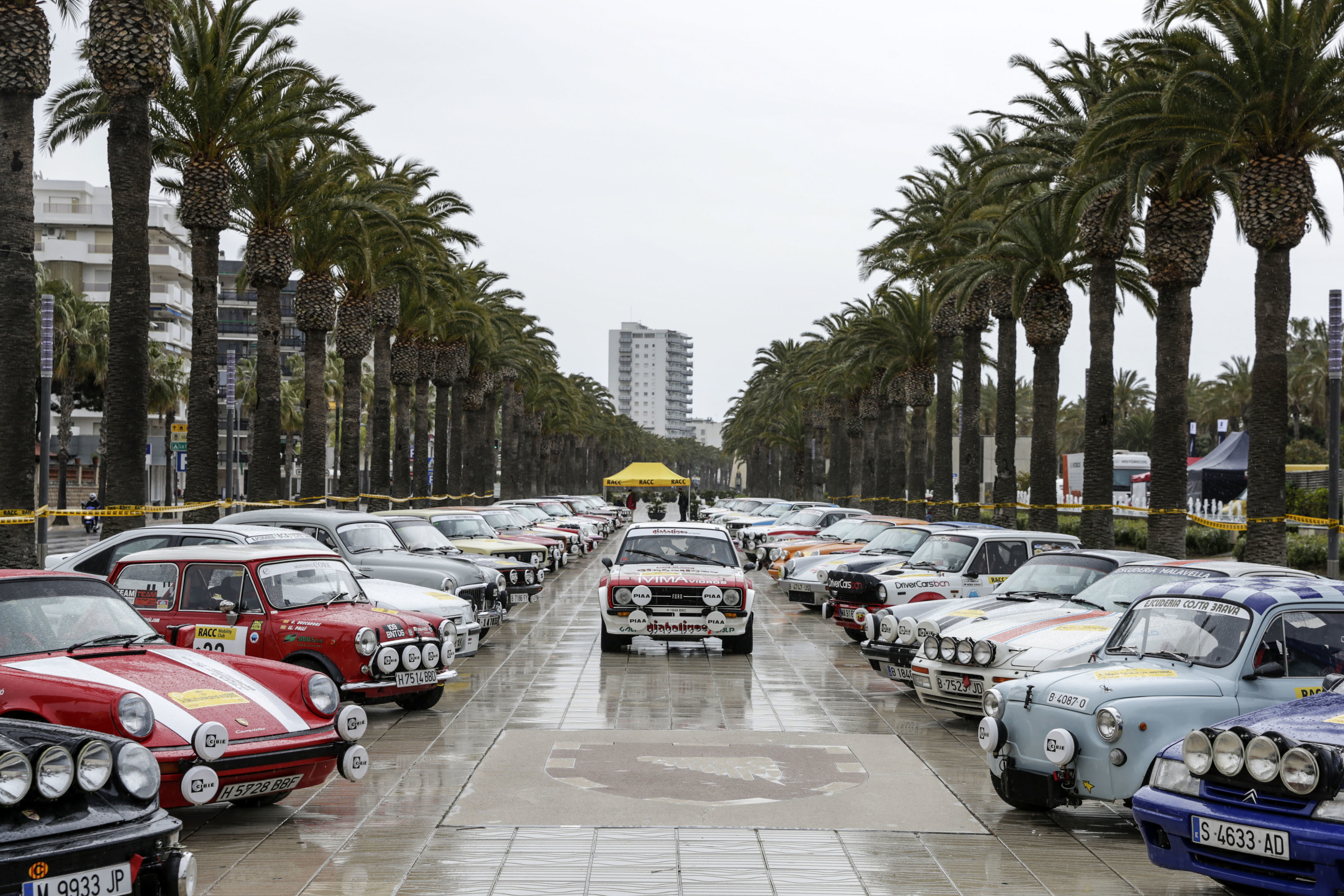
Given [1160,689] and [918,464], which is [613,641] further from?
[918,464]

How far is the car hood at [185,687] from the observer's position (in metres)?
6.64

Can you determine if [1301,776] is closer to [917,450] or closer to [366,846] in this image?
[366,846]

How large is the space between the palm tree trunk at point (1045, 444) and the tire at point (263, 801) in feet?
82.4

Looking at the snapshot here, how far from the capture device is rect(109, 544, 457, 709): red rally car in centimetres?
993

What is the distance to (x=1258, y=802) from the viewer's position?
18.3 ft

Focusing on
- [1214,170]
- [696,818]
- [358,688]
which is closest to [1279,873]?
[696,818]

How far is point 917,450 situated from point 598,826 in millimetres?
39376

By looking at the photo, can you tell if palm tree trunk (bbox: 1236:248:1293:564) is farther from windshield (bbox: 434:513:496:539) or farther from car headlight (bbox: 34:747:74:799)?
car headlight (bbox: 34:747:74:799)

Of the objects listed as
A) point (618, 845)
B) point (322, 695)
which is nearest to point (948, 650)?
point (618, 845)

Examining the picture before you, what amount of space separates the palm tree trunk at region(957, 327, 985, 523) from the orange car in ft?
33.8

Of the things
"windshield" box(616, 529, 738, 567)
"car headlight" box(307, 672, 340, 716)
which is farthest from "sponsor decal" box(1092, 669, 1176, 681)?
"windshield" box(616, 529, 738, 567)

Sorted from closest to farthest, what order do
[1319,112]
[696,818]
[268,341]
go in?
[696,818]
[1319,112]
[268,341]

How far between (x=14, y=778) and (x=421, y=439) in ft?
160

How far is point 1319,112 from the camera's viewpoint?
1969cm
